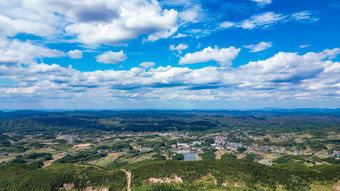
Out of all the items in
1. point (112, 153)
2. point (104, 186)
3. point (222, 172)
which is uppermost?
point (222, 172)

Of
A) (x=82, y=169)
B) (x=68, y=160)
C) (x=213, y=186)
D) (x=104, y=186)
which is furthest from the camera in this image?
(x=68, y=160)

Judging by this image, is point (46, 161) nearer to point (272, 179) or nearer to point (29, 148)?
point (29, 148)

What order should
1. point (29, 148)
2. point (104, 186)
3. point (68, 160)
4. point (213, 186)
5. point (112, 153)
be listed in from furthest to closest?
point (29, 148)
point (112, 153)
point (68, 160)
point (104, 186)
point (213, 186)

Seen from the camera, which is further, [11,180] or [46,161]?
[46,161]

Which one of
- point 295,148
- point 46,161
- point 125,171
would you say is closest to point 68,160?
point 46,161

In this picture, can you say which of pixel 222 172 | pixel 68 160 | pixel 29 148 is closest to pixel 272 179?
pixel 222 172

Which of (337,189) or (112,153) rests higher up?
(337,189)
